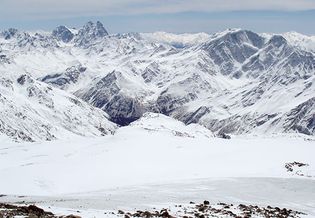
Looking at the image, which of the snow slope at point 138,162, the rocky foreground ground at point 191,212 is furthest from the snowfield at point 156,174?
the rocky foreground ground at point 191,212

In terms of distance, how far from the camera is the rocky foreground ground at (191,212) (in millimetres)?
45812

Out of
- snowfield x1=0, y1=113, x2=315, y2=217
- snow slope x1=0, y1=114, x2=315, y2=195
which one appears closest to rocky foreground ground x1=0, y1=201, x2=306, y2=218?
snowfield x1=0, y1=113, x2=315, y2=217

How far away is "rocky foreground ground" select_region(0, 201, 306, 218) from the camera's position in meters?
45.8

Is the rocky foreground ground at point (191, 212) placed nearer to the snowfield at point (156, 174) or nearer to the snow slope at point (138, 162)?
the snowfield at point (156, 174)

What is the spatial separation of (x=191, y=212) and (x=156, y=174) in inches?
1765

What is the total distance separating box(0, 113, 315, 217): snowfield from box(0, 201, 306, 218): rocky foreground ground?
2.86 meters

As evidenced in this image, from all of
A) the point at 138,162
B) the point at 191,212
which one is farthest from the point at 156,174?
the point at 191,212

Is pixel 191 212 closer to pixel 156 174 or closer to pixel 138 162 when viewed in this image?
pixel 156 174

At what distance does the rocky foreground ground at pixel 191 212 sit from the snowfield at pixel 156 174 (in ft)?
9.37

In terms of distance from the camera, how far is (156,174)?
327 feet

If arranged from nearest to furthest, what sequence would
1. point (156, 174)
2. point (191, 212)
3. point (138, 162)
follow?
point (191, 212) → point (156, 174) → point (138, 162)

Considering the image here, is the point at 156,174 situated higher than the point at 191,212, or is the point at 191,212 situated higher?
the point at 156,174

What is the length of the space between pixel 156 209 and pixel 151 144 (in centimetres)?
7538

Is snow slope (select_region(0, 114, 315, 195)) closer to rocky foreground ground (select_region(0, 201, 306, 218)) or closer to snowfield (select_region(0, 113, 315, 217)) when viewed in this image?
snowfield (select_region(0, 113, 315, 217))
